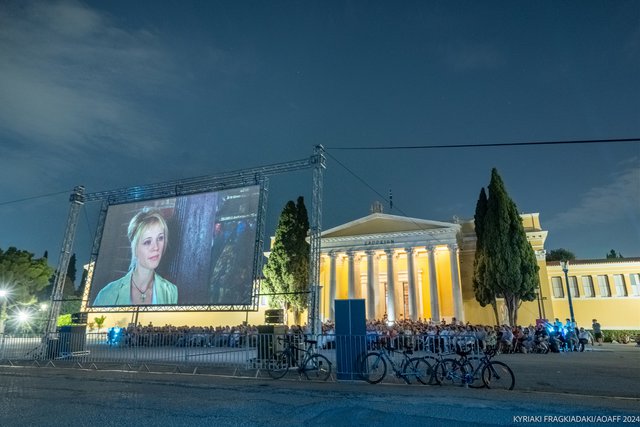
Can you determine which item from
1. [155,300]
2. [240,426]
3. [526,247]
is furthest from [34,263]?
[526,247]

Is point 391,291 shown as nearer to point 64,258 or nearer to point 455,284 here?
point 455,284

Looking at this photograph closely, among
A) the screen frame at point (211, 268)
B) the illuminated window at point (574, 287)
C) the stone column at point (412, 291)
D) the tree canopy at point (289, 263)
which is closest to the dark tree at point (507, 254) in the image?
the stone column at point (412, 291)

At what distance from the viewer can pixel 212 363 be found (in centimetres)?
1295

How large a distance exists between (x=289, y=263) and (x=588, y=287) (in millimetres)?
27491

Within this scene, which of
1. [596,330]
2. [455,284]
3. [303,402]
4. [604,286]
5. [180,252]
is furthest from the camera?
[604,286]

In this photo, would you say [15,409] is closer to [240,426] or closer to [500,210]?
[240,426]

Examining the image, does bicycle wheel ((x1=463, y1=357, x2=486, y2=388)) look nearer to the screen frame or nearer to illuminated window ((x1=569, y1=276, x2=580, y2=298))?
the screen frame

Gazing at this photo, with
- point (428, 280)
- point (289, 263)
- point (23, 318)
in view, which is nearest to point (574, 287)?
point (428, 280)

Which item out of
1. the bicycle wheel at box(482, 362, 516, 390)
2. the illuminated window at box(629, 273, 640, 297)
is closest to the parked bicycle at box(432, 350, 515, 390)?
the bicycle wheel at box(482, 362, 516, 390)

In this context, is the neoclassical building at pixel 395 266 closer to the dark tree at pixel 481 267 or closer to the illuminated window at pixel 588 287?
the dark tree at pixel 481 267

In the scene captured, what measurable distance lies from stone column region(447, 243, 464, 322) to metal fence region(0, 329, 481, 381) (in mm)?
13930

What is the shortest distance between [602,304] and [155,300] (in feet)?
121

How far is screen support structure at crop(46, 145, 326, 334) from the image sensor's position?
42.9ft

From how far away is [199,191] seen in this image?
17984 millimetres
